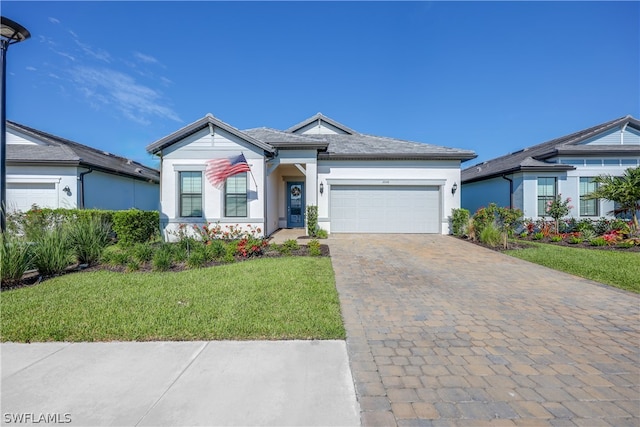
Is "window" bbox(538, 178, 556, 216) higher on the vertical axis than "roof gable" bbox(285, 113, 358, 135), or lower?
lower

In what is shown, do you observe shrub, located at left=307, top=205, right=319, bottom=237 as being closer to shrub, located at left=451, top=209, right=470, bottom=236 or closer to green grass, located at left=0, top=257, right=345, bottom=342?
green grass, located at left=0, top=257, right=345, bottom=342

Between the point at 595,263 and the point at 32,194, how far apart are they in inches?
821

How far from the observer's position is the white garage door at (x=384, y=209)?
13595mm

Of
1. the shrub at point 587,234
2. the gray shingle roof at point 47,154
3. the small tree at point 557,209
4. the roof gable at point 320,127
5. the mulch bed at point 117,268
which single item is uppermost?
the roof gable at point 320,127

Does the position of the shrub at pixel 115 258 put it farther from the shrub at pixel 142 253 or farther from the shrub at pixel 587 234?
the shrub at pixel 587 234

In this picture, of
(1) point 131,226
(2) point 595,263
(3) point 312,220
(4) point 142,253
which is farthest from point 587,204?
(1) point 131,226

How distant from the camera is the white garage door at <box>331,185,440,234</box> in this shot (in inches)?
535

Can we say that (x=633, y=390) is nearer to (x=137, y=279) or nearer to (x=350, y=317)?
(x=350, y=317)

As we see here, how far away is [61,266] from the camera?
612 cm

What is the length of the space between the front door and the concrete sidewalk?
40.8 feet

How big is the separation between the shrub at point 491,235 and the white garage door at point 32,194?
17913 millimetres

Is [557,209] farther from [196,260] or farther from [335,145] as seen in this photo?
[196,260]

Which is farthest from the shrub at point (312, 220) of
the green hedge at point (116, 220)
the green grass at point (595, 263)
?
the green grass at point (595, 263)

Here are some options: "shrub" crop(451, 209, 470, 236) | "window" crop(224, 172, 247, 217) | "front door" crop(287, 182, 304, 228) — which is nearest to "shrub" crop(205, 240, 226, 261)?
"window" crop(224, 172, 247, 217)
